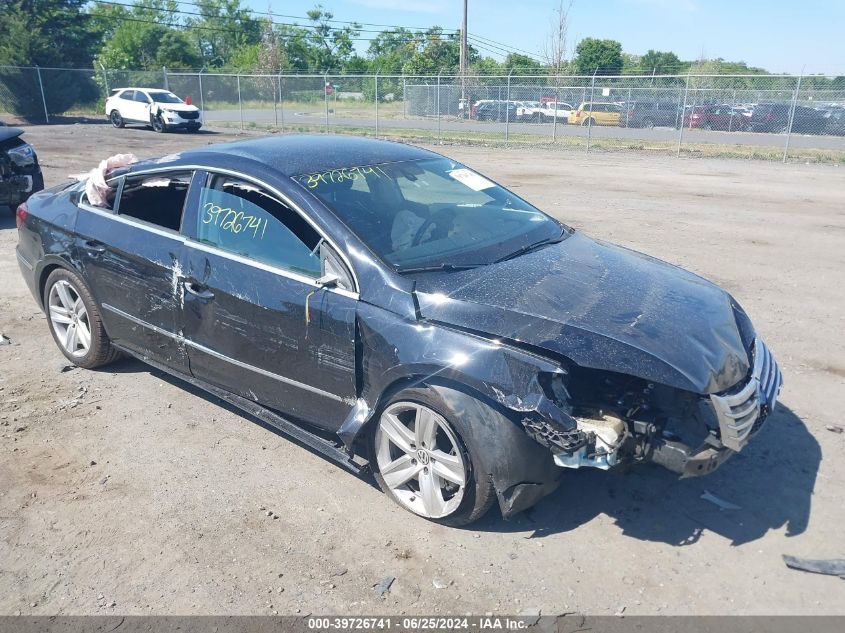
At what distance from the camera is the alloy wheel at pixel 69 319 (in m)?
5.11

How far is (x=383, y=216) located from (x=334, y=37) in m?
80.8

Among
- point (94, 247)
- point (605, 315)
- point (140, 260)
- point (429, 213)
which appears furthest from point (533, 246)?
point (94, 247)

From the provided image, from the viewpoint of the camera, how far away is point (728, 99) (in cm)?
2603

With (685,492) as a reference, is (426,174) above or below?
above

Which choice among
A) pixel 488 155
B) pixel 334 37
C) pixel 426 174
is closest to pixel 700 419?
pixel 426 174

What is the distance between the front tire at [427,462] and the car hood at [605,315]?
436 mm

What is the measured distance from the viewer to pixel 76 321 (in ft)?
17.0

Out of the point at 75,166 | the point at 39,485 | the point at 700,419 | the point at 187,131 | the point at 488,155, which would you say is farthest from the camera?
the point at 187,131

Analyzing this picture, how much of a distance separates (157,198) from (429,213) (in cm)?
179

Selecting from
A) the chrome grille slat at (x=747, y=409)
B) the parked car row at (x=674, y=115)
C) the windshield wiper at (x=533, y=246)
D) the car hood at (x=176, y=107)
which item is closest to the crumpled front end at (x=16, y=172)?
the windshield wiper at (x=533, y=246)

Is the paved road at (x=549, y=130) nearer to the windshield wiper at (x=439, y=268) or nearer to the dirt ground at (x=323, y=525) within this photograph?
the dirt ground at (x=323, y=525)

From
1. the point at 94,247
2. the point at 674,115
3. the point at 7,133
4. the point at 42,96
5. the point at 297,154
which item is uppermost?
the point at 297,154

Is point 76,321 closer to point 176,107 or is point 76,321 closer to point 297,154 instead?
point 297,154

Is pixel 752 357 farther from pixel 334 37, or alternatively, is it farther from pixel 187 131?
pixel 334 37
